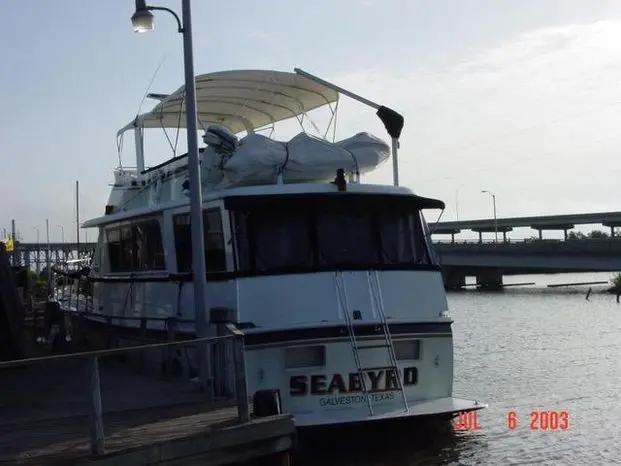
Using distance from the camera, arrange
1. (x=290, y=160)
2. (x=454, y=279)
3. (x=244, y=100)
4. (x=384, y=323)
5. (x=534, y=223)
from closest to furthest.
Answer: (x=384, y=323)
(x=290, y=160)
(x=244, y=100)
(x=454, y=279)
(x=534, y=223)

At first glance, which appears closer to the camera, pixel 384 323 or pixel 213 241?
pixel 384 323

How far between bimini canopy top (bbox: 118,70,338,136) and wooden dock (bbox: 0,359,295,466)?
288 inches

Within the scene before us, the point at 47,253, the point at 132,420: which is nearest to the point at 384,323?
the point at 132,420

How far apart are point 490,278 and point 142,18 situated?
321ft

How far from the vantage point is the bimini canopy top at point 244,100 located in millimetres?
17375

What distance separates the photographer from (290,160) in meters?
14.3

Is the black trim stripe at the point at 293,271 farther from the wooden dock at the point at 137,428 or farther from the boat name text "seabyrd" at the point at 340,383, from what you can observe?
the wooden dock at the point at 137,428

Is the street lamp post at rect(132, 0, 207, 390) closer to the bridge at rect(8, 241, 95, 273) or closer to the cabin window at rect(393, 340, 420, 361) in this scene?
the cabin window at rect(393, 340, 420, 361)

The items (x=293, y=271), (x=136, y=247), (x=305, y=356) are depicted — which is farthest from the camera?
(x=136, y=247)

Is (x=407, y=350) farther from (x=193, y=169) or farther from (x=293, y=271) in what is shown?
(x=193, y=169)

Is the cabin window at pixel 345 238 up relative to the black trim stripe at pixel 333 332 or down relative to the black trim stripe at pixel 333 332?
up

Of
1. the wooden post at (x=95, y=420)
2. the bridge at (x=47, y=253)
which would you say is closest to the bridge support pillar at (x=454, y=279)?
the bridge at (x=47, y=253)

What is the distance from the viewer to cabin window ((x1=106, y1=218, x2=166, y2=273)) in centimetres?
1593
